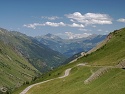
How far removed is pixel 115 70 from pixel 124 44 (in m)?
106

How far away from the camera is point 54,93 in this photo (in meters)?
88.8

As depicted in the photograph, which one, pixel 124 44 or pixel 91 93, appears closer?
pixel 91 93

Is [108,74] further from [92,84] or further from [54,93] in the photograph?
[54,93]

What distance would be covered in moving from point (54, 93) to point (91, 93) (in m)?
26.1

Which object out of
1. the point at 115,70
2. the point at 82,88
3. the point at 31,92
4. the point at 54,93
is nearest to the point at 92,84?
the point at 82,88

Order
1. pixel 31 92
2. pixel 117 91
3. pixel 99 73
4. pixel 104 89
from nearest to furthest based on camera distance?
pixel 117 91 < pixel 104 89 < pixel 99 73 < pixel 31 92

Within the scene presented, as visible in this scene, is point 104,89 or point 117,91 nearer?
point 117,91

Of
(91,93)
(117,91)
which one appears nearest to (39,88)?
(91,93)

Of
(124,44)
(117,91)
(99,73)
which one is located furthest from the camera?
(124,44)

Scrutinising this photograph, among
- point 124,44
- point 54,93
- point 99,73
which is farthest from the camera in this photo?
point 124,44

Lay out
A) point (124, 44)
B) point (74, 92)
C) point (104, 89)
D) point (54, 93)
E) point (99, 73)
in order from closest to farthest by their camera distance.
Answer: point (104, 89) → point (74, 92) → point (99, 73) → point (54, 93) → point (124, 44)

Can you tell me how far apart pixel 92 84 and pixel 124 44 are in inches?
4394

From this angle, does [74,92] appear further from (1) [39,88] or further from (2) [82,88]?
(1) [39,88]

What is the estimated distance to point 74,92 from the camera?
248ft
